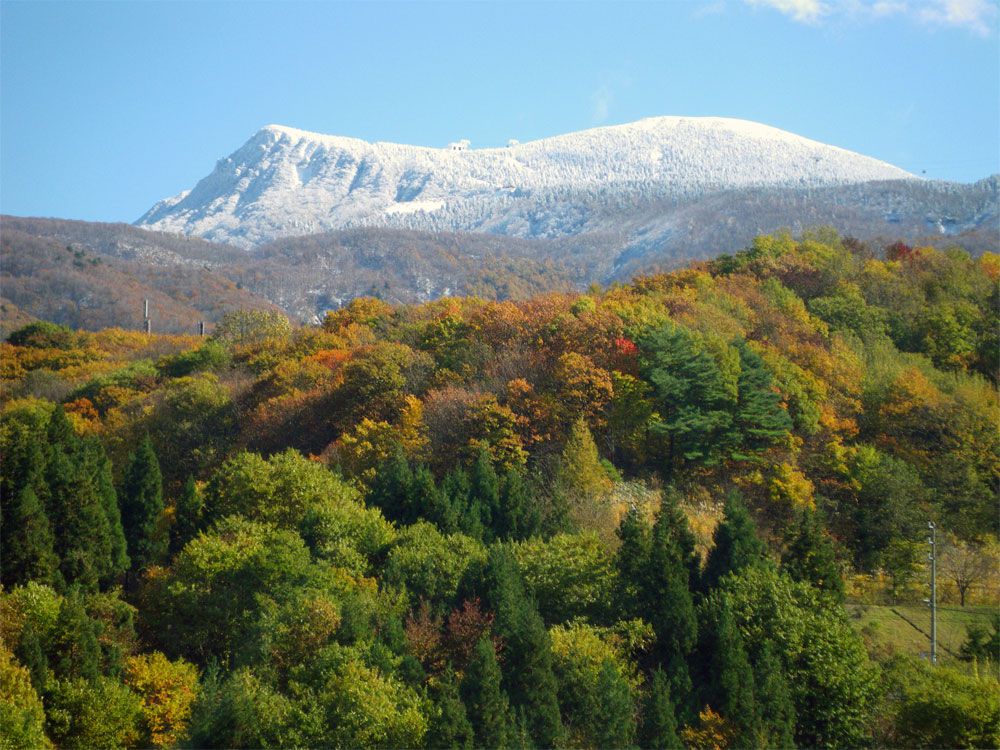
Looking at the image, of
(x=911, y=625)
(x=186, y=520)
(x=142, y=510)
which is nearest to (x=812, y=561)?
(x=911, y=625)

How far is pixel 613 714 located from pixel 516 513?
44.4ft

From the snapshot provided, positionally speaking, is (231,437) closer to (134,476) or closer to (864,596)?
(134,476)

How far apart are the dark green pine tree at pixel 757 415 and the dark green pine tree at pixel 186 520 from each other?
19.3m

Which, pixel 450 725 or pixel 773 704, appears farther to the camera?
pixel 773 704

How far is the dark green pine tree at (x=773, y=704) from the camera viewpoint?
29.0 metres

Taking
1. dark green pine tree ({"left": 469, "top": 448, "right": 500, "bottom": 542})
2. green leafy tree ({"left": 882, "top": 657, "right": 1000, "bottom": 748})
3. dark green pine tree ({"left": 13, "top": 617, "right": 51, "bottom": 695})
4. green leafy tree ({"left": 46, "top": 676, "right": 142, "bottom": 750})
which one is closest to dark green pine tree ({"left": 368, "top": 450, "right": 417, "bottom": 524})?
dark green pine tree ({"left": 469, "top": 448, "right": 500, "bottom": 542})

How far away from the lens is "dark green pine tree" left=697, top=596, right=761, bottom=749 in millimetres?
29094

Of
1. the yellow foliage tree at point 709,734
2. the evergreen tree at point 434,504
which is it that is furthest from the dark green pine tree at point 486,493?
the yellow foliage tree at point 709,734

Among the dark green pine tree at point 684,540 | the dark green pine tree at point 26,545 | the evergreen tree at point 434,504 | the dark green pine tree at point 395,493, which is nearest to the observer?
the dark green pine tree at point 684,540

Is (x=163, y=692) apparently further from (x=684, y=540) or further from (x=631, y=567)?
(x=684, y=540)

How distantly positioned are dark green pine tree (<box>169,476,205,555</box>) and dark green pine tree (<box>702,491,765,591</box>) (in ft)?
56.1

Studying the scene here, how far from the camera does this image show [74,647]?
33.0 m

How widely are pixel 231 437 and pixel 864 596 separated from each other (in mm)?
29723

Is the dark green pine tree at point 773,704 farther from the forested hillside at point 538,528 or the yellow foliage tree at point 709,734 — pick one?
the yellow foliage tree at point 709,734
